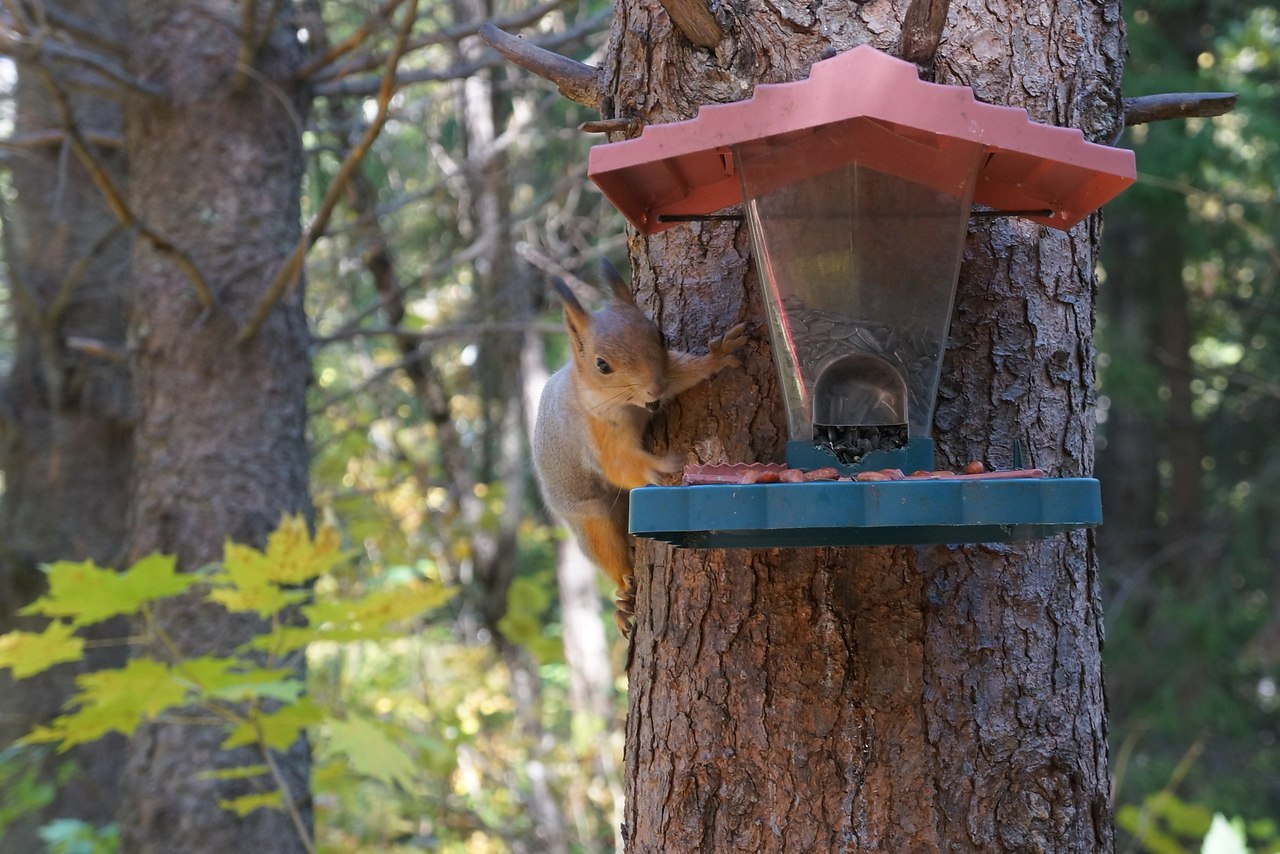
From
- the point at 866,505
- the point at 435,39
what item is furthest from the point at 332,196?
the point at 866,505

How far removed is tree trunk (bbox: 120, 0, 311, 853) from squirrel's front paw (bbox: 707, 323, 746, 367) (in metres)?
1.99

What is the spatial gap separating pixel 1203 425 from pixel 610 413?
663 cm

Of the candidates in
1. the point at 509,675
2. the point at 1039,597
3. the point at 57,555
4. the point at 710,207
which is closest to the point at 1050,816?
the point at 1039,597

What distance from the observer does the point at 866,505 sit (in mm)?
1109

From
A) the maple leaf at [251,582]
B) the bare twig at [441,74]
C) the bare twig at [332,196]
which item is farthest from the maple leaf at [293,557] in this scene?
the bare twig at [441,74]

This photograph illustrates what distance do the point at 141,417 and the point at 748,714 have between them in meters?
2.40

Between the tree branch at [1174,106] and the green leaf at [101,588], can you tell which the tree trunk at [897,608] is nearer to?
the tree branch at [1174,106]

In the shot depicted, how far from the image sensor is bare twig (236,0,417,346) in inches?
94.3

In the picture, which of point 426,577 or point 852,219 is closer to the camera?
point 852,219

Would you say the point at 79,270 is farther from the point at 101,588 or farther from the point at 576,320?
the point at 576,320

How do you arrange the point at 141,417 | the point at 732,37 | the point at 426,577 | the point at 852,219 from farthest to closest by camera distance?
1. the point at 426,577
2. the point at 141,417
3. the point at 732,37
4. the point at 852,219

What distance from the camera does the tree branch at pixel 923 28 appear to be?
1.32 meters

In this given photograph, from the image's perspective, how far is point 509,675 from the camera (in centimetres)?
639

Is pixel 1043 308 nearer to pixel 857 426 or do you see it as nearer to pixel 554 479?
pixel 857 426
